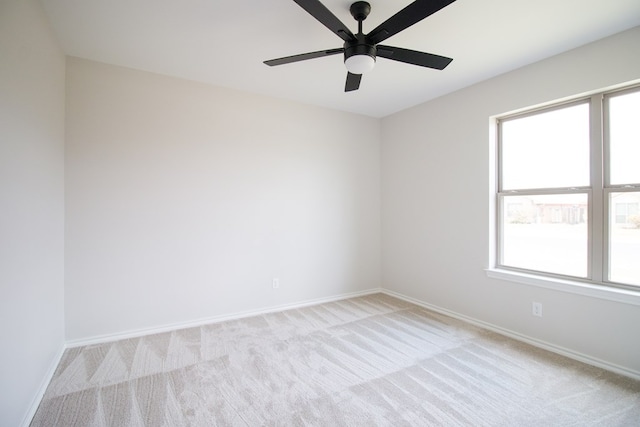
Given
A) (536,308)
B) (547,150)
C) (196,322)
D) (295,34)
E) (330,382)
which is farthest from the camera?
(196,322)

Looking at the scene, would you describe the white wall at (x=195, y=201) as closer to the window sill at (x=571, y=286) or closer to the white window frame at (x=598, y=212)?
the window sill at (x=571, y=286)

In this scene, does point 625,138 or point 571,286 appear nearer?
point 625,138

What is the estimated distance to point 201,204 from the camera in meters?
3.14

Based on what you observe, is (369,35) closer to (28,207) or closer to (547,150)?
(547,150)

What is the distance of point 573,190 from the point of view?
8.37ft

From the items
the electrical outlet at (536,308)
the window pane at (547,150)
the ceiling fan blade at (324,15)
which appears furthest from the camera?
the electrical outlet at (536,308)

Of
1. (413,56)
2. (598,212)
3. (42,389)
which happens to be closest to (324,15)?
(413,56)

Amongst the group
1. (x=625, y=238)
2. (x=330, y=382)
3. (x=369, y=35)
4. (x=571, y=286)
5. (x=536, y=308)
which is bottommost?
(x=330, y=382)

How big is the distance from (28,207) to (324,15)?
2.11 m

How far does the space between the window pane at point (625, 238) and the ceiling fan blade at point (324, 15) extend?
250 cm

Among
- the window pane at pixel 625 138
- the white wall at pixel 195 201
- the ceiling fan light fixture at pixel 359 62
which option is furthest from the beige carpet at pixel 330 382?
the ceiling fan light fixture at pixel 359 62

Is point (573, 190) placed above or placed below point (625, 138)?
below

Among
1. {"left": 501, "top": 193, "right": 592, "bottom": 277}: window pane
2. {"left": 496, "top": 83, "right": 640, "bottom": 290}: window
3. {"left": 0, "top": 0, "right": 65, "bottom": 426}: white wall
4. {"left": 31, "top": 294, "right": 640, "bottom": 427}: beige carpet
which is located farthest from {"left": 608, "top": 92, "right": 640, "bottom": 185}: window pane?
{"left": 0, "top": 0, "right": 65, "bottom": 426}: white wall

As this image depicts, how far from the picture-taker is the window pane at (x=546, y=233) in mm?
2547
